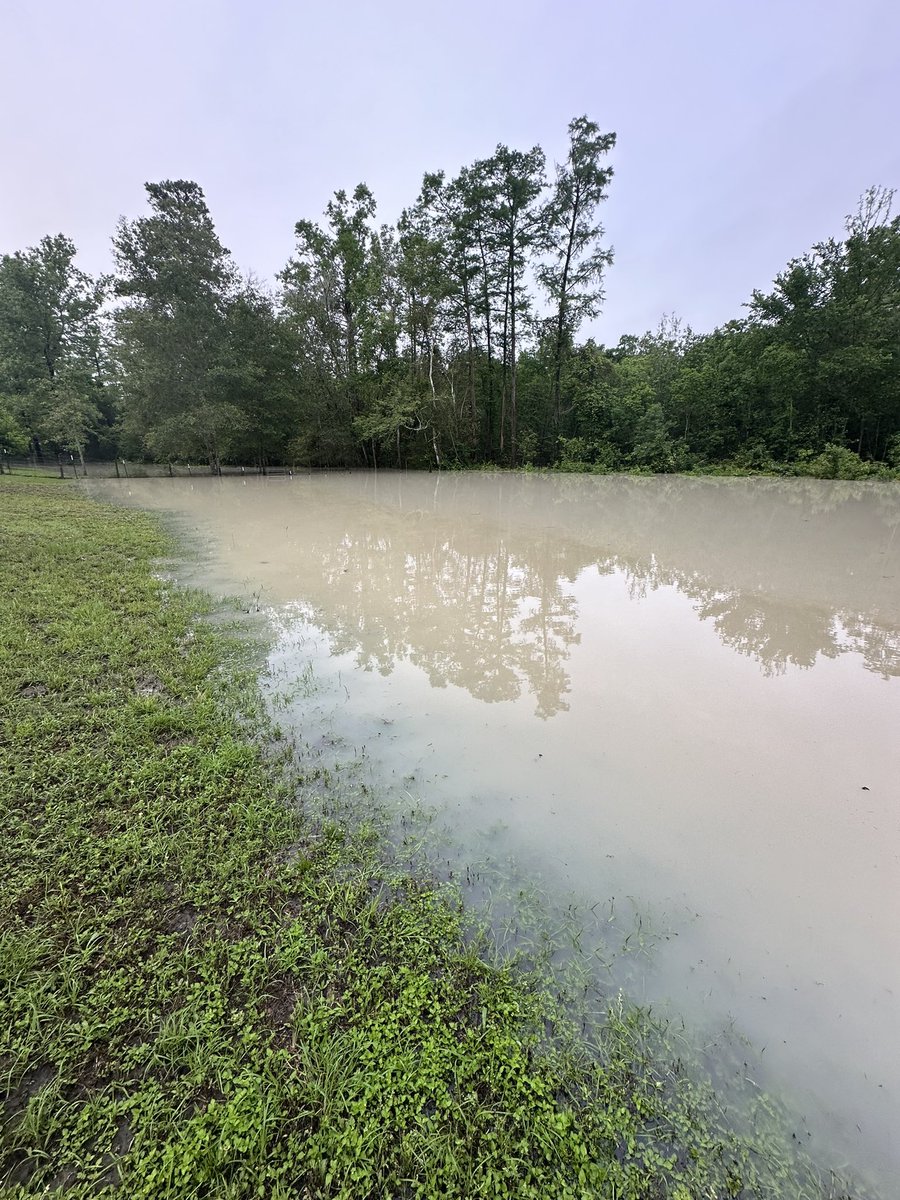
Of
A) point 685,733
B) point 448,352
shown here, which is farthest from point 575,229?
point 685,733

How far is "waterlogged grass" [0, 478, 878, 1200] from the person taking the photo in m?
1.17

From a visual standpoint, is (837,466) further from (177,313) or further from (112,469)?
(112,469)

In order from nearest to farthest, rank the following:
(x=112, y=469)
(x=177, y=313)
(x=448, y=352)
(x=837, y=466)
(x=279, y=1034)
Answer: (x=279, y=1034) < (x=837, y=466) < (x=177, y=313) < (x=448, y=352) < (x=112, y=469)

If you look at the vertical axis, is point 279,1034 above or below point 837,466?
below

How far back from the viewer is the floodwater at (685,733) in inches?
64.1

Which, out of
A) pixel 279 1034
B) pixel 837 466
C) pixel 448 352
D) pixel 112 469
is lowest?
pixel 279 1034

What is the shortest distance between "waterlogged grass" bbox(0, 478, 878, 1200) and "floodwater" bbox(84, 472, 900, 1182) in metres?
0.40

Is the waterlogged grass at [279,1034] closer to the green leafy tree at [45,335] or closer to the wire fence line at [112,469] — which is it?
the wire fence line at [112,469]

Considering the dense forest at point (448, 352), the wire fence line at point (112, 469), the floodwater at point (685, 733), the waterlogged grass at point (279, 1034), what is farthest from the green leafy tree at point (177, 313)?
the waterlogged grass at point (279, 1034)

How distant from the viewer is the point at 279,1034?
145 cm

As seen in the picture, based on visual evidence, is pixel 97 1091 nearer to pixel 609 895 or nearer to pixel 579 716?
pixel 609 895

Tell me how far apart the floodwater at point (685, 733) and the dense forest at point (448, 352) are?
1299 cm

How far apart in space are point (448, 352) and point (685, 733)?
21.3 m

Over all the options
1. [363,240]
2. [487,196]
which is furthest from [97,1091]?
[363,240]
